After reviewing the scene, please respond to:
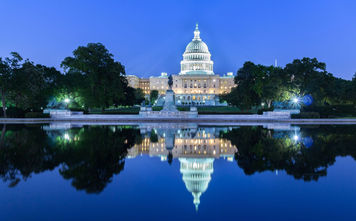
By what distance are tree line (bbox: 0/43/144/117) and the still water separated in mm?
30757

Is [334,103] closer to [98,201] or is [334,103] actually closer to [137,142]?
[137,142]

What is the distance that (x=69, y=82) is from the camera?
45438mm

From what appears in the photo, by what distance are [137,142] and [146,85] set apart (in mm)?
147112

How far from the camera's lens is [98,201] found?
7.38 m

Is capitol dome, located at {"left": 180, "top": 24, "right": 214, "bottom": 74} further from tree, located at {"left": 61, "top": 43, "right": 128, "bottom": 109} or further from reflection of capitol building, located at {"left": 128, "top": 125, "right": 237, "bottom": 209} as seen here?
reflection of capitol building, located at {"left": 128, "top": 125, "right": 237, "bottom": 209}

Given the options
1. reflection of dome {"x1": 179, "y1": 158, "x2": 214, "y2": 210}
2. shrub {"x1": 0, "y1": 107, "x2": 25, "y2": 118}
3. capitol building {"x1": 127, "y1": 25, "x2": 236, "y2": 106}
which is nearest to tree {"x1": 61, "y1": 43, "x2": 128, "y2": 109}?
shrub {"x1": 0, "y1": 107, "x2": 25, "y2": 118}

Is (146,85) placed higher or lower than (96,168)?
higher

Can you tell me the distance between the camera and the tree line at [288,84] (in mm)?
44438

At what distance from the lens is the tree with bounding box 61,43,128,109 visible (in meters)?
44.2

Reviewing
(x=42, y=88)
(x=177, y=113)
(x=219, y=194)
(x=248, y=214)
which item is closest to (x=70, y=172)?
(x=219, y=194)

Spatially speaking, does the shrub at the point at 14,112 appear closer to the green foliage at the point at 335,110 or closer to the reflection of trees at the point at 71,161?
the reflection of trees at the point at 71,161

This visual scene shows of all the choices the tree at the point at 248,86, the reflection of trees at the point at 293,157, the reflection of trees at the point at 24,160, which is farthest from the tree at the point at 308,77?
the reflection of trees at the point at 24,160

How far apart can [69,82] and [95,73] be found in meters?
3.94

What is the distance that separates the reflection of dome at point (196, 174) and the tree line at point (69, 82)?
1358 inches
